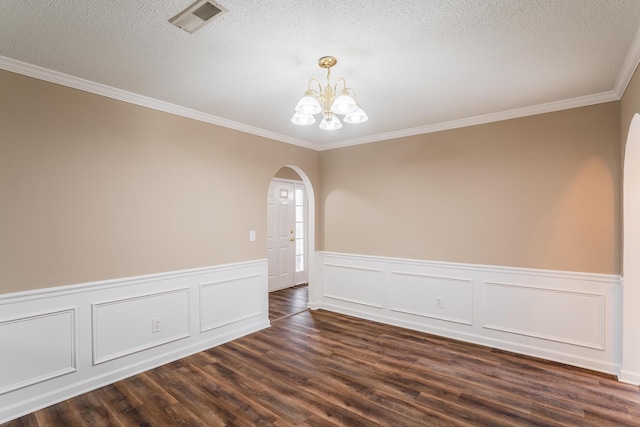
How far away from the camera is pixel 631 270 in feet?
9.08

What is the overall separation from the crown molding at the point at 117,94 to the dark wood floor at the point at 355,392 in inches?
97.0

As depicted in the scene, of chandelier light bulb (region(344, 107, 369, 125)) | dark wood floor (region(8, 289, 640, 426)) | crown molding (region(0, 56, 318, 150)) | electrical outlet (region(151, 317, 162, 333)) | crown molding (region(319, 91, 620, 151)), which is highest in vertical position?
crown molding (region(0, 56, 318, 150))

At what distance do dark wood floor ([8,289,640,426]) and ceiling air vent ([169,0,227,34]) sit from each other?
2.55m

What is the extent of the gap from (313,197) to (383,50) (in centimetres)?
294

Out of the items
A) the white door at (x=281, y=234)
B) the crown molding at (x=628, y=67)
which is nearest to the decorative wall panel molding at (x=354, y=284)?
the white door at (x=281, y=234)

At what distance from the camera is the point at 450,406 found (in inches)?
95.6

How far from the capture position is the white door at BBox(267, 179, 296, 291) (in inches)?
237

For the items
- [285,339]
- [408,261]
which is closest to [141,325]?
[285,339]

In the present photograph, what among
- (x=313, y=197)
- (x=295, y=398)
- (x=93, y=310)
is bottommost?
(x=295, y=398)

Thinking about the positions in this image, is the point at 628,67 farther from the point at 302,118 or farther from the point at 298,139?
the point at 298,139

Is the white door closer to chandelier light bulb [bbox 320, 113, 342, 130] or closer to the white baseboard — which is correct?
chandelier light bulb [bbox 320, 113, 342, 130]

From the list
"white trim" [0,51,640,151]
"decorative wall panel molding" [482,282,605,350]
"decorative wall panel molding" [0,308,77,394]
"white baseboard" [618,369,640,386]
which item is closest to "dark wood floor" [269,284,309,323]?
"decorative wall panel molding" [0,308,77,394]

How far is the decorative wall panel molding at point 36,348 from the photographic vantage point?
90.4 inches

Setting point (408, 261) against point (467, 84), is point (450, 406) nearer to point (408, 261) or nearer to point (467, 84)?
point (408, 261)
